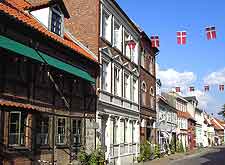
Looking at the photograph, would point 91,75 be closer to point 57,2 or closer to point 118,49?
point 57,2

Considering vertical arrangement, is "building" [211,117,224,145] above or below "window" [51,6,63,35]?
below

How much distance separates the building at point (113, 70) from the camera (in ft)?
78.6

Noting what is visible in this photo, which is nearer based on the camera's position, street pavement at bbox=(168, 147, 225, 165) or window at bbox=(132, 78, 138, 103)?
street pavement at bbox=(168, 147, 225, 165)

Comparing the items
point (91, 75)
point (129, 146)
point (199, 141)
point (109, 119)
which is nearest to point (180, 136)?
point (199, 141)

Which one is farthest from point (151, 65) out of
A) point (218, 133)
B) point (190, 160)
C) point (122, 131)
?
point (218, 133)

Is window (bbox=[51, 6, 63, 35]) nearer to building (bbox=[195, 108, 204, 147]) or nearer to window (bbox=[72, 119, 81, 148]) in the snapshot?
window (bbox=[72, 119, 81, 148])

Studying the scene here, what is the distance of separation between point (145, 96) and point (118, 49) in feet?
31.5

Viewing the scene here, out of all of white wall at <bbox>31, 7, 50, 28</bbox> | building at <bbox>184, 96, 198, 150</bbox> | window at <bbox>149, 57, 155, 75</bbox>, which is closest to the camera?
white wall at <bbox>31, 7, 50, 28</bbox>

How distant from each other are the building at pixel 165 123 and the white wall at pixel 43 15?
2442 cm

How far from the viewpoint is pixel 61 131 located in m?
18.6

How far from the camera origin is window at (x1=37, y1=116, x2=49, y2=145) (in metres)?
16.4

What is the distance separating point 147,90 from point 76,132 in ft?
58.4

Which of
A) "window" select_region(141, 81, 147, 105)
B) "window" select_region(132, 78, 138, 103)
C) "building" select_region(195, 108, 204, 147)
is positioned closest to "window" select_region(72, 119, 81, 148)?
"window" select_region(132, 78, 138, 103)

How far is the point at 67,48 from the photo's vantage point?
18.3m
